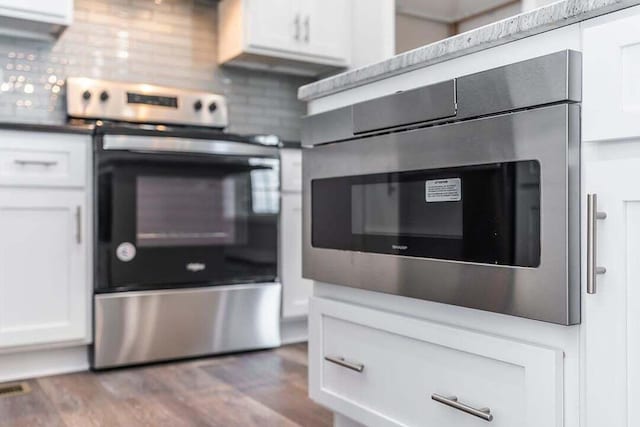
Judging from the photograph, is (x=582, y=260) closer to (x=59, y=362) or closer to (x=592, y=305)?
(x=592, y=305)

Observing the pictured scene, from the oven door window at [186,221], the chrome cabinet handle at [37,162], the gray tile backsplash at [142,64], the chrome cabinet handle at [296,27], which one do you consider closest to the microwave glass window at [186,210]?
the oven door window at [186,221]

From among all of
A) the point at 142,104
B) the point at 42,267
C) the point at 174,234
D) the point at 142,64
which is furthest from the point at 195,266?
the point at 142,64

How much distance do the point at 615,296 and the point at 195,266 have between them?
2.02 m

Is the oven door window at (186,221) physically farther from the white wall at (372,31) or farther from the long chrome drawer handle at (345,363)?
the long chrome drawer handle at (345,363)

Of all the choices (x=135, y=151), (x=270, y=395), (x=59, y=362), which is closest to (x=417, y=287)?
(x=270, y=395)

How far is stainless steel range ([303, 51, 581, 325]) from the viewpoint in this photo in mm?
1007

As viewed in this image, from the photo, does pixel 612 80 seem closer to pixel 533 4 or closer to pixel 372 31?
pixel 533 4

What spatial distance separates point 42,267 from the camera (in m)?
2.42

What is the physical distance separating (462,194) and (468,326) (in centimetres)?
25

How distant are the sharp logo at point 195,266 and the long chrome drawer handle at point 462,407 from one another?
1.65 metres

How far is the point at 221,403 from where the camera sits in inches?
82.5

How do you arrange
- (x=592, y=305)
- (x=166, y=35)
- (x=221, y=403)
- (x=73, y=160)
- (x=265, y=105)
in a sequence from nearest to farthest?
(x=592, y=305)
(x=221, y=403)
(x=73, y=160)
(x=166, y=35)
(x=265, y=105)

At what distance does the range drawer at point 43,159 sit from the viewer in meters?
2.36

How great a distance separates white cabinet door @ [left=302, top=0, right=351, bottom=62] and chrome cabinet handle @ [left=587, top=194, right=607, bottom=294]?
8.17 ft
